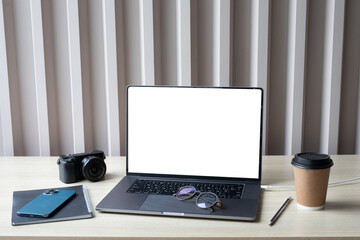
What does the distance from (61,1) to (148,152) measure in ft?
2.44

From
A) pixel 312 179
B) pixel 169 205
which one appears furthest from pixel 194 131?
pixel 312 179

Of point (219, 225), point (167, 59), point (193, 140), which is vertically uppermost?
point (167, 59)

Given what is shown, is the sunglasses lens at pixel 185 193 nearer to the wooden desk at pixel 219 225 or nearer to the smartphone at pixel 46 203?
the wooden desk at pixel 219 225

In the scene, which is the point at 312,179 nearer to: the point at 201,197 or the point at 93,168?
the point at 201,197

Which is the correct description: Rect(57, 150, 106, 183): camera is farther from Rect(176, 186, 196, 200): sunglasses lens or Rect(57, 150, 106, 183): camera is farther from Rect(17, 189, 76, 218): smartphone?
Rect(176, 186, 196, 200): sunglasses lens

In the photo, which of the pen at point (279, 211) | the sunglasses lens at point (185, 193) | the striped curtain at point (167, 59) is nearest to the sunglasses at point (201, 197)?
the sunglasses lens at point (185, 193)

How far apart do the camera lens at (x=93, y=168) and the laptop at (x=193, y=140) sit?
0.27 ft

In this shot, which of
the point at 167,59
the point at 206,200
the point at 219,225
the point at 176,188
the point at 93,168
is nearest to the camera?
the point at 219,225

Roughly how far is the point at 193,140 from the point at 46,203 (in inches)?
18.5

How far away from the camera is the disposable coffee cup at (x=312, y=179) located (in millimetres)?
1020

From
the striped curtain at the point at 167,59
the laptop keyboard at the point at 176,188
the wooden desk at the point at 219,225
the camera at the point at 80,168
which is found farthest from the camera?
the striped curtain at the point at 167,59

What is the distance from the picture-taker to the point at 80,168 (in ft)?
4.31

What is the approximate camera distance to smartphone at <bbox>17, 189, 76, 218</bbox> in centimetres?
102

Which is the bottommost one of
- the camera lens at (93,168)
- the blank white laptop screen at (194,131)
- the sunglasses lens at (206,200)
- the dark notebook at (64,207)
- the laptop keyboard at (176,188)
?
the dark notebook at (64,207)
